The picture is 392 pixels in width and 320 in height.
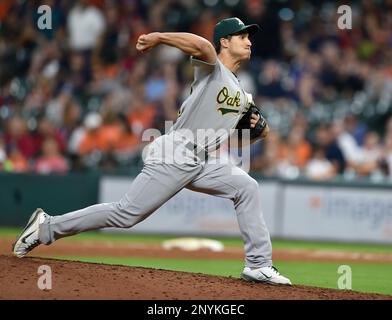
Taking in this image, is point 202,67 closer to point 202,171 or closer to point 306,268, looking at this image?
point 202,171

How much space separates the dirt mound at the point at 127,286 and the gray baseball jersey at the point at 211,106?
3.69ft

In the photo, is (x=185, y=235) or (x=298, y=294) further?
(x=185, y=235)

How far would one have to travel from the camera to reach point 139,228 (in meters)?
14.4

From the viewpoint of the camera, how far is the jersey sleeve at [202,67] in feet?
21.3

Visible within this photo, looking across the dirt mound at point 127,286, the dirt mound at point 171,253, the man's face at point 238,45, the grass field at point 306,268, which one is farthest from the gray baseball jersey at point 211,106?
the dirt mound at point 171,253

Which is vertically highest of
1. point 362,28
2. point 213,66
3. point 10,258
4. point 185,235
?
point 362,28

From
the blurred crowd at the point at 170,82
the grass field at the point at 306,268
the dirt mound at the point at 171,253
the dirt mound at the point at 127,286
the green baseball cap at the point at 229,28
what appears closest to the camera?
the dirt mound at the point at 127,286

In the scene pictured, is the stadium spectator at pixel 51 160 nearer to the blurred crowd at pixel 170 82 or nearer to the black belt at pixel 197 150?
the blurred crowd at pixel 170 82

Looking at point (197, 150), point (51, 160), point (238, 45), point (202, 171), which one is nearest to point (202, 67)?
point (238, 45)

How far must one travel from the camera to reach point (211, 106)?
666 centimetres
